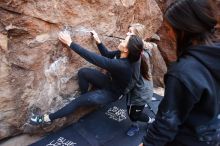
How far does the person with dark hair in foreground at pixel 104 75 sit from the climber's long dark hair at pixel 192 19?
56.9 inches

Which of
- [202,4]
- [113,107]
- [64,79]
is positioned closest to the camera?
[202,4]

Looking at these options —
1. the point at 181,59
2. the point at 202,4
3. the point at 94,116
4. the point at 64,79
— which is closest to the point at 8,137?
the point at 64,79

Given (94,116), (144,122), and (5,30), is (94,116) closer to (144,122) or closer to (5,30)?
(144,122)

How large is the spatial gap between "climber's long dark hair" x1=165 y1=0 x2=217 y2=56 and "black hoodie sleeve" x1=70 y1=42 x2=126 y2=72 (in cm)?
146

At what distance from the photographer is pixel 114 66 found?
2.98m

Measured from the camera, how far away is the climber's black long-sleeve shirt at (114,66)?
291 cm

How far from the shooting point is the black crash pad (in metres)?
3.00

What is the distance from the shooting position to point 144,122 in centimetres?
354

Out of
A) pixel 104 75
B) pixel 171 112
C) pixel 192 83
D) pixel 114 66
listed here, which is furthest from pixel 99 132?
pixel 192 83

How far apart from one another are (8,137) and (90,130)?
32.2 inches

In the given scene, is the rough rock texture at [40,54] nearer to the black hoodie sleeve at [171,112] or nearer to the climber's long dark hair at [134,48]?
the climber's long dark hair at [134,48]

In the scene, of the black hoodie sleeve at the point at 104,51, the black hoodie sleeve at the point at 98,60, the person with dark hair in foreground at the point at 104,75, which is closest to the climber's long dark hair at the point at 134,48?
the person with dark hair in foreground at the point at 104,75

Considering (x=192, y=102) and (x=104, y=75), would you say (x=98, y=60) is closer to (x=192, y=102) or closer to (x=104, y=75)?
(x=104, y=75)

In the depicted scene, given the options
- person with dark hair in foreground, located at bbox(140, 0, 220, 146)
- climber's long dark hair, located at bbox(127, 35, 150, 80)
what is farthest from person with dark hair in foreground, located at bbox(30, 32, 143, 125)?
person with dark hair in foreground, located at bbox(140, 0, 220, 146)
